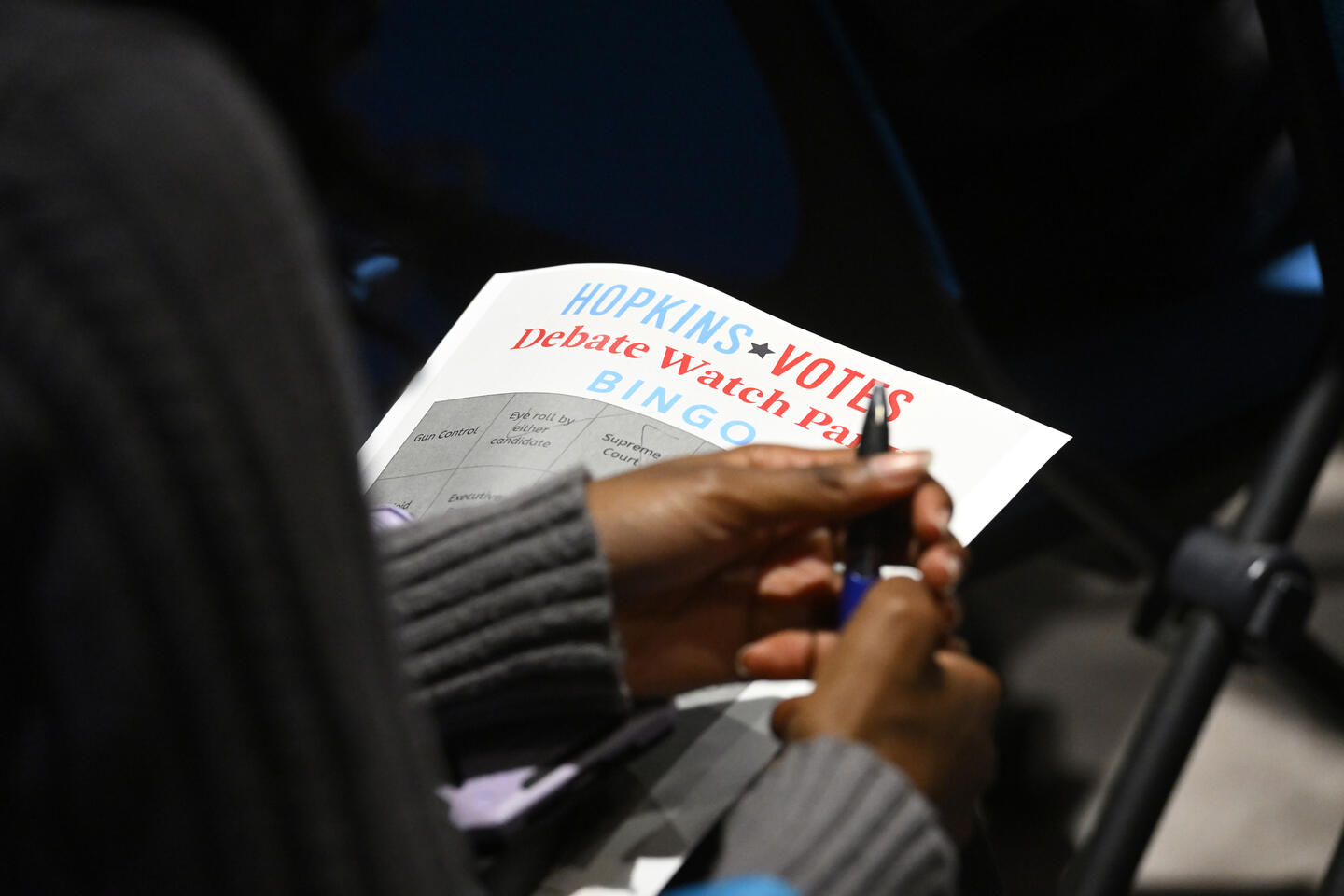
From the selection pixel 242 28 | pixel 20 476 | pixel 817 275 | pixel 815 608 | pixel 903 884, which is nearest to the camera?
pixel 20 476

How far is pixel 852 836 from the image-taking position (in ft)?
0.99

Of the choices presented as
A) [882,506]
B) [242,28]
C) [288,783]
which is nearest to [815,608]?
[882,506]

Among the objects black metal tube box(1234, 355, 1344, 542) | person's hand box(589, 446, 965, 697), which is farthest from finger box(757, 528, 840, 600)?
black metal tube box(1234, 355, 1344, 542)

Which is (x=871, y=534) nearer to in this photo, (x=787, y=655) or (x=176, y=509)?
(x=787, y=655)

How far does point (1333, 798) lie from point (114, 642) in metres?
0.88

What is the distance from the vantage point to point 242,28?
0.54 metres

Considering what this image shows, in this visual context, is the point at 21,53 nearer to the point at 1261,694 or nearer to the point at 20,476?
the point at 20,476

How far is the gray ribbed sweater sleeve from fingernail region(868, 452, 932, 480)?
0.32 feet

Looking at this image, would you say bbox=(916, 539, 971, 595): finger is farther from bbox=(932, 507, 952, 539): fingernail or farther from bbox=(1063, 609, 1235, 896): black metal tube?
bbox=(1063, 609, 1235, 896): black metal tube

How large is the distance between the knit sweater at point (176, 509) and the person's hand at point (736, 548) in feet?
0.67

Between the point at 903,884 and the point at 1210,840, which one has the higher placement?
the point at 903,884

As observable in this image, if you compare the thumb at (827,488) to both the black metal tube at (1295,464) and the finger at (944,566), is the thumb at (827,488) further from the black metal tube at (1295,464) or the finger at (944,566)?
the black metal tube at (1295,464)

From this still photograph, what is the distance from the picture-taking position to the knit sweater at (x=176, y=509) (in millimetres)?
160

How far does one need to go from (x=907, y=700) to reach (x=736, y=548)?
91 mm
